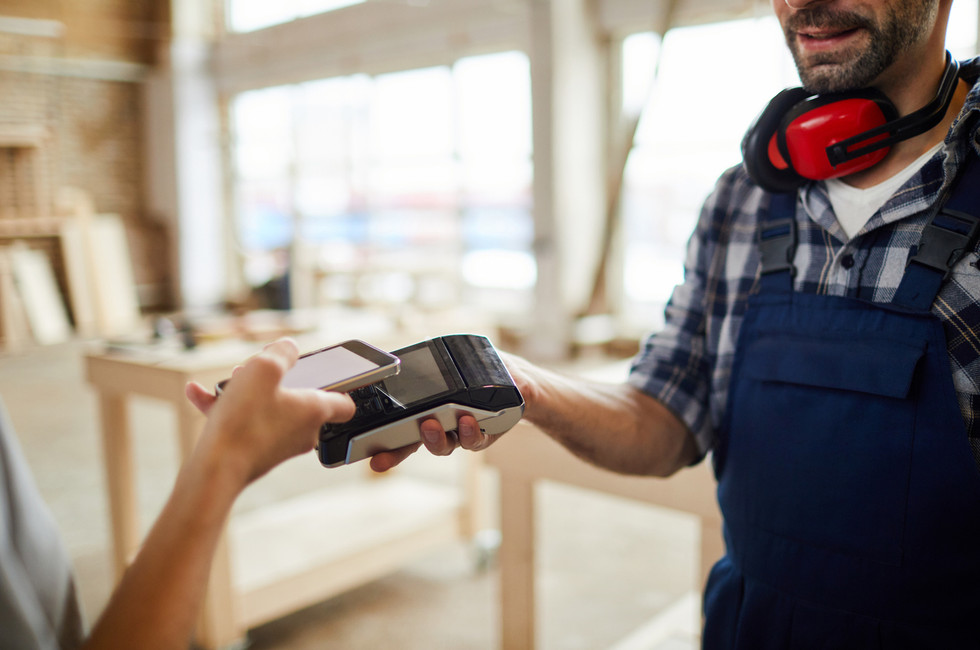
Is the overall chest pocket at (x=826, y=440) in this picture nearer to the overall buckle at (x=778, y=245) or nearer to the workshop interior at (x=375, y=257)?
the overall buckle at (x=778, y=245)

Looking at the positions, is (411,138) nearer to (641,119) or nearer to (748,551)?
(641,119)

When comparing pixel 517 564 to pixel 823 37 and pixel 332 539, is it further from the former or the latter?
pixel 823 37

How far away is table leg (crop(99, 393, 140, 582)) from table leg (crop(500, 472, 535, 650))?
4.40 feet

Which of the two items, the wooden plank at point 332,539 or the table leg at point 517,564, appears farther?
the wooden plank at point 332,539

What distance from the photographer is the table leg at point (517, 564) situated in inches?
68.7

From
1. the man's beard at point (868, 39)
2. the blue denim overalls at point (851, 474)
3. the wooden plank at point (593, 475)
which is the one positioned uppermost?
the man's beard at point (868, 39)

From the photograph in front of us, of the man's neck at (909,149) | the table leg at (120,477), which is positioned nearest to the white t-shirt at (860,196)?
the man's neck at (909,149)

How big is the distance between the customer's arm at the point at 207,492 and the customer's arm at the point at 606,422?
1.32ft

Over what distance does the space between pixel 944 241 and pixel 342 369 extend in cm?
68

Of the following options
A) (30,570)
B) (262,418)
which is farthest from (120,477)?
(262,418)

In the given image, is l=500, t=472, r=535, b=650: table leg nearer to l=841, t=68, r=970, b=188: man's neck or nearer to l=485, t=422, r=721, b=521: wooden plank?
l=485, t=422, r=721, b=521: wooden plank

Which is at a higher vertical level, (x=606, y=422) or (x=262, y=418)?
(x=262, y=418)

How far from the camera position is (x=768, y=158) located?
106 centimetres

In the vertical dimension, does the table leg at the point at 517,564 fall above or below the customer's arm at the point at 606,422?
below
